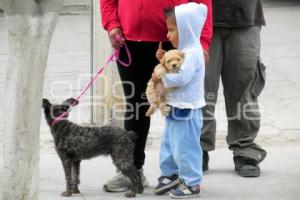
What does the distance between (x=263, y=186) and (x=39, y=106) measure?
2.15 metres

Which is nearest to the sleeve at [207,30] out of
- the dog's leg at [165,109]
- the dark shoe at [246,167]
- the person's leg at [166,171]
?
the dog's leg at [165,109]

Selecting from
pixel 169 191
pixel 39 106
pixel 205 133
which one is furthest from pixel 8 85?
pixel 205 133

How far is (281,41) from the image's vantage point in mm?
12711

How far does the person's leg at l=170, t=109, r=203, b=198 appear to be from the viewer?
17.5 feet

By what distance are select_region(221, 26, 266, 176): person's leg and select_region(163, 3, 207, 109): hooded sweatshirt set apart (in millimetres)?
Result: 743

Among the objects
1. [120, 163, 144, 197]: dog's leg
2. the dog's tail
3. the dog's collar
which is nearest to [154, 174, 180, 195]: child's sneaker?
[120, 163, 144, 197]: dog's leg

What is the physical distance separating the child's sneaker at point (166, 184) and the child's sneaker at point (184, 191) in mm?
65

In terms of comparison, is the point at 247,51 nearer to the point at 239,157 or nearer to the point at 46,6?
the point at 239,157

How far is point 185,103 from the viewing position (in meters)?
5.29

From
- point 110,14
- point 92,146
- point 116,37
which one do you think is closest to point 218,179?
point 92,146

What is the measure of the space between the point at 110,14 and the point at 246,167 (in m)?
1.61

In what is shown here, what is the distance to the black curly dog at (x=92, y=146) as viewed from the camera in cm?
541

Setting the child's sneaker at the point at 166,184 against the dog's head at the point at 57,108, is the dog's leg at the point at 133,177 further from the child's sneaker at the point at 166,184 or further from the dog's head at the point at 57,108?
the dog's head at the point at 57,108

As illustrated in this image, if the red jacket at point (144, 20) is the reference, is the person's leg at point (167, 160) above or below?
below
